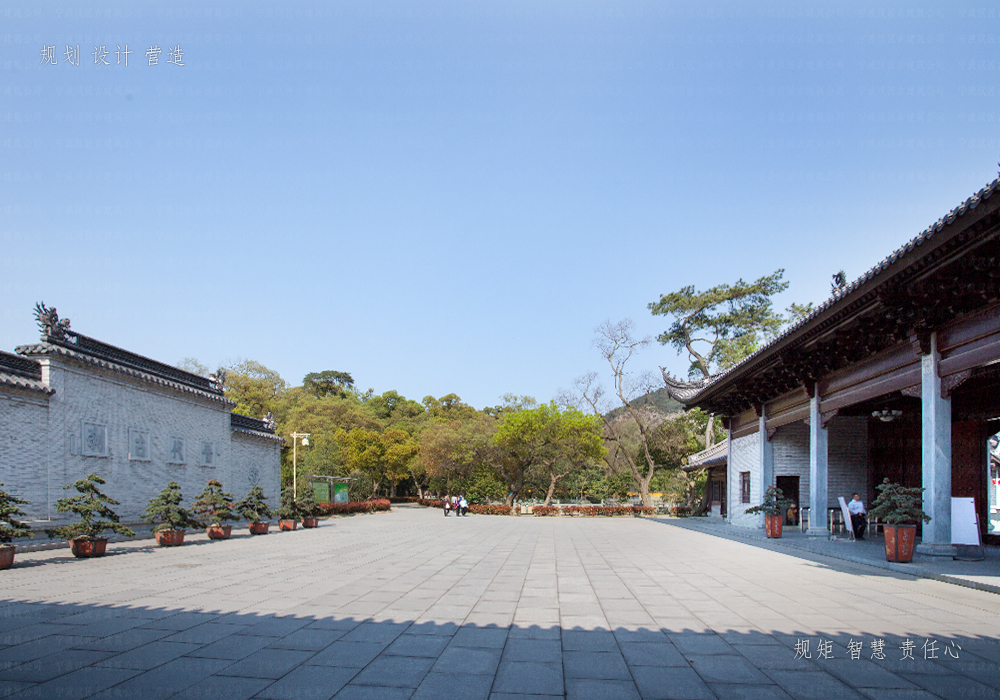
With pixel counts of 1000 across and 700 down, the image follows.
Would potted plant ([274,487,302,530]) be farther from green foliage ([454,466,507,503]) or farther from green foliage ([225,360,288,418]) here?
green foliage ([225,360,288,418])

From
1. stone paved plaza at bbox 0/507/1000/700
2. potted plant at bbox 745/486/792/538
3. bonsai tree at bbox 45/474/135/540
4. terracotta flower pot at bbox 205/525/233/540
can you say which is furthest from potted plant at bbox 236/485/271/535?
potted plant at bbox 745/486/792/538

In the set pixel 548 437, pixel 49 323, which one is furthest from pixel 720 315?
pixel 49 323

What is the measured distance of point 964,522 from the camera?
9.01 m

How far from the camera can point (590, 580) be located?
837 cm

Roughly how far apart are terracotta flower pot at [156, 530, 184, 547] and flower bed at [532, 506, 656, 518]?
1937cm

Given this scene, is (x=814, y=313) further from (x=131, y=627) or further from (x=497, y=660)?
(x=131, y=627)

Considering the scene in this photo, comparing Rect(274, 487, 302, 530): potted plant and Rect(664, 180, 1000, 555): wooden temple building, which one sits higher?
Rect(664, 180, 1000, 555): wooden temple building

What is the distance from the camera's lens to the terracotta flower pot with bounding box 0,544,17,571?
910 cm

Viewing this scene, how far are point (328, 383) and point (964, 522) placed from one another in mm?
63124

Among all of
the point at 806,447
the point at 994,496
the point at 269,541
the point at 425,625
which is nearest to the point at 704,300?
the point at 806,447

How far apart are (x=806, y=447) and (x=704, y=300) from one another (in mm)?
21886

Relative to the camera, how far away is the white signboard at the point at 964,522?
350 inches

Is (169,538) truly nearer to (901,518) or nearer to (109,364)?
(109,364)

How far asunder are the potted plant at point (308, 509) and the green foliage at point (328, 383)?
46.1m
